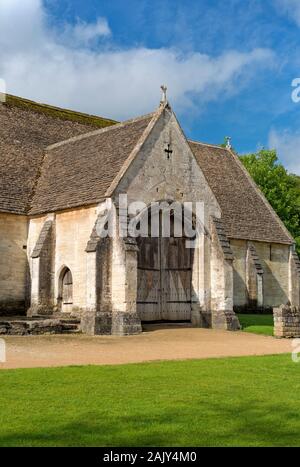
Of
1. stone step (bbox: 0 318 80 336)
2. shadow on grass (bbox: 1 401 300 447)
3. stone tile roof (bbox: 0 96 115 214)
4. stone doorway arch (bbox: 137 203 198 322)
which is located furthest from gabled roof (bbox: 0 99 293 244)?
shadow on grass (bbox: 1 401 300 447)

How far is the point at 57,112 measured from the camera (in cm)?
3794

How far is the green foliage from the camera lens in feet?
168

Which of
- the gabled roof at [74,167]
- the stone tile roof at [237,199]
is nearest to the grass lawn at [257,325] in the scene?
the stone tile roof at [237,199]

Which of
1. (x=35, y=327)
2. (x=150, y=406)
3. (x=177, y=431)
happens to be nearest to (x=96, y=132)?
(x=35, y=327)

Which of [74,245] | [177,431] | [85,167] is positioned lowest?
[177,431]

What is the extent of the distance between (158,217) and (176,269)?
2779 millimetres

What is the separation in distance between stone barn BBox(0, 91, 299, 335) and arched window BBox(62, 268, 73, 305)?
43mm

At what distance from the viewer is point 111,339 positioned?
22.6m

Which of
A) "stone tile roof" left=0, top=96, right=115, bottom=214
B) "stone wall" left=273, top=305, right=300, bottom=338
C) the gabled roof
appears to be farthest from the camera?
"stone tile roof" left=0, top=96, right=115, bottom=214

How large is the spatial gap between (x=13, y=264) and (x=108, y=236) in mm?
6133

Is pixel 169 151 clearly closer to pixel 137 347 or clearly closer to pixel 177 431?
pixel 137 347

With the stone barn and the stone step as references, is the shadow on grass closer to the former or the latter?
the stone step
